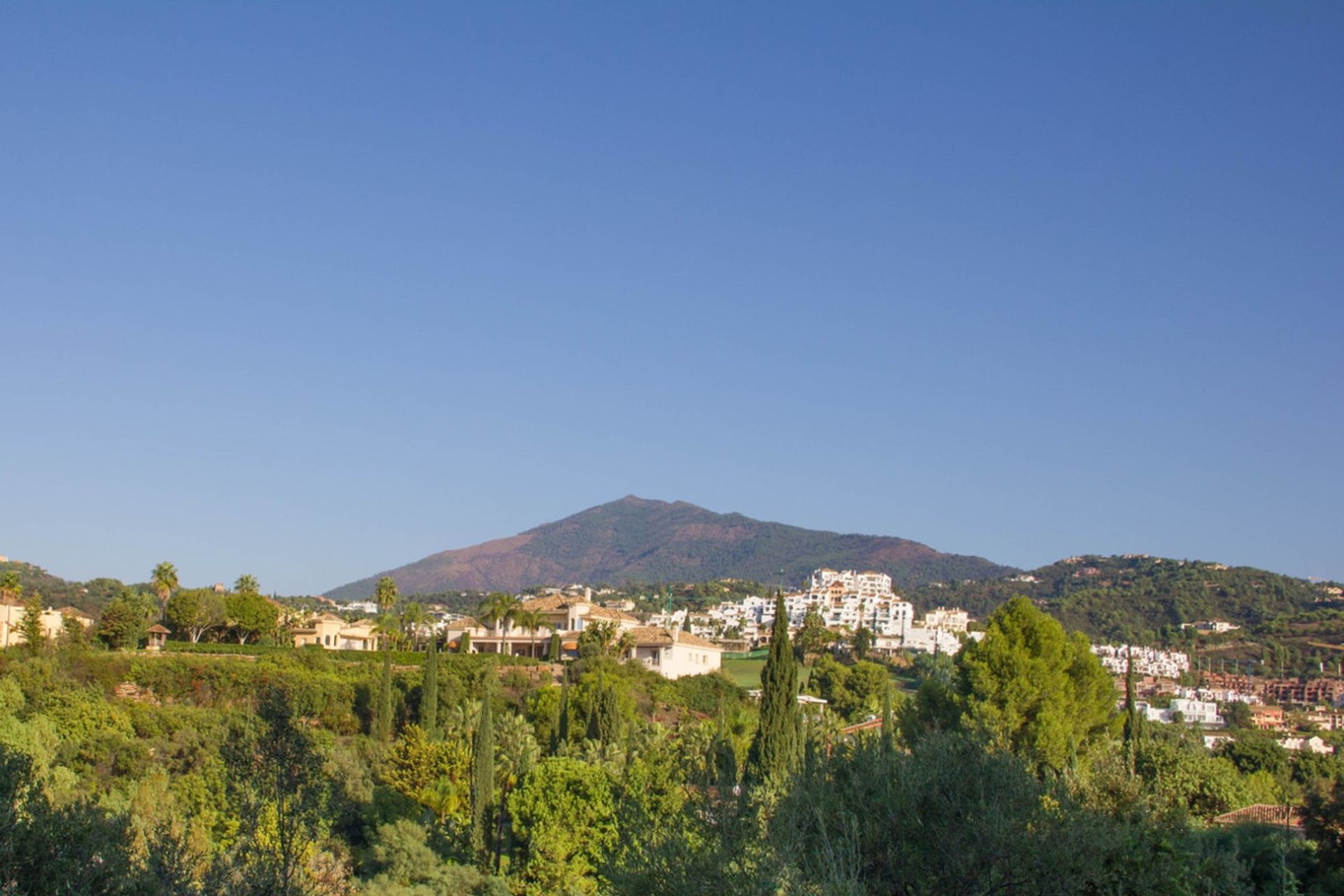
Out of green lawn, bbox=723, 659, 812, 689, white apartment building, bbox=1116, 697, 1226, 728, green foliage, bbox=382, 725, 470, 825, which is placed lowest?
white apartment building, bbox=1116, 697, 1226, 728

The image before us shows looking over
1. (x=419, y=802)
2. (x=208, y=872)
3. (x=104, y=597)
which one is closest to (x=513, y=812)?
(x=419, y=802)

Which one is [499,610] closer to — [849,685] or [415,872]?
[849,685]

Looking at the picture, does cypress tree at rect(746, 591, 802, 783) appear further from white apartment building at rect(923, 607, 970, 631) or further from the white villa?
white apartment building at rect(923, 607, 970, 631)

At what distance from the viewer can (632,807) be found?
558 inches

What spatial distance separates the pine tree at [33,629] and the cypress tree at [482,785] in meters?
21.0

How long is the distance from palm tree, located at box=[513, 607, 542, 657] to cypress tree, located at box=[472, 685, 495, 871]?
31621 millimetres

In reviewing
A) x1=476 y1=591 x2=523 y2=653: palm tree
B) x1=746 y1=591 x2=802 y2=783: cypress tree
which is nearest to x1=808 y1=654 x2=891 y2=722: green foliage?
x1=476 y1=591 x2=523 y2=653: palm tree

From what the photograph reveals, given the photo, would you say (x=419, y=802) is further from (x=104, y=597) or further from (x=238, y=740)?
(x=104, y=597)

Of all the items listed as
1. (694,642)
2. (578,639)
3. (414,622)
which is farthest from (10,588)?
(694,642)

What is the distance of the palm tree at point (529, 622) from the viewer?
222 feet

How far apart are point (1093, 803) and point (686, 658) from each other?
49806mm

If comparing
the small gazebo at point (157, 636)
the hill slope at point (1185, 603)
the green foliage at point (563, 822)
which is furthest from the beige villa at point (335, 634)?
the hill slope at point (1185, 603)

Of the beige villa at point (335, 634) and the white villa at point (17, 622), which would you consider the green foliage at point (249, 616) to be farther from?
the white villa at point (17, 622)

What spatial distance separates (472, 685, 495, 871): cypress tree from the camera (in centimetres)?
3266
